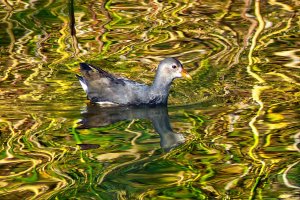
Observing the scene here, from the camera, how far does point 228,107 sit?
10.4 m

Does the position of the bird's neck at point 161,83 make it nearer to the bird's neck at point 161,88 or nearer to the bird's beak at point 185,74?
the bird's neck at point 161,88

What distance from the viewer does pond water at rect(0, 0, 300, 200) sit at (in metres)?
8.41

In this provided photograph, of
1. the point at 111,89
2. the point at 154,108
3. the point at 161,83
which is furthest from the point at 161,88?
the point at 111,89

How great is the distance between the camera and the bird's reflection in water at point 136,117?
9.57 m

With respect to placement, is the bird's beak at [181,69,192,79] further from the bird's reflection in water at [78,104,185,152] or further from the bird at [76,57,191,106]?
the bird's reflection in water at [78,104,185,152]

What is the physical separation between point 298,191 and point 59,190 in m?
1.69

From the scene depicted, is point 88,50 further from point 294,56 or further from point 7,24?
point 294,56

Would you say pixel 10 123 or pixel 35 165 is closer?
pixel 35 165

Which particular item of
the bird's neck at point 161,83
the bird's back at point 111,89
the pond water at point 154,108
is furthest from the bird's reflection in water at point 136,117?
the bird's neck at point 161,83

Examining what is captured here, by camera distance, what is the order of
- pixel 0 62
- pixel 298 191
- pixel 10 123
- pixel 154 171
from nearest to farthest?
1. pixel 298 191
2. pixel 154 171
3. pixel 10 123
4. pixel 0 62

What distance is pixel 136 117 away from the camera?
10508mm

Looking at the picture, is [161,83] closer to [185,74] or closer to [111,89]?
[185,74]

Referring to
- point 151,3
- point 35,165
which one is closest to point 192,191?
point 35,165

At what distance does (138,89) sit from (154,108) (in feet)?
0.85
